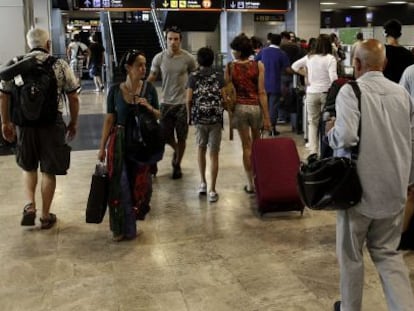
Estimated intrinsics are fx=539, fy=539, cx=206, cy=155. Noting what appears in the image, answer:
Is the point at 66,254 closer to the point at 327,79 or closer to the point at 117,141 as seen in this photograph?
the point at 117,141

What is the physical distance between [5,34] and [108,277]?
17.6 feet

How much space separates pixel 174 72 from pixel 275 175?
167cm

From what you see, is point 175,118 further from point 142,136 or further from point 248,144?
point 142,136

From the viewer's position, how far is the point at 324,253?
12.3ft

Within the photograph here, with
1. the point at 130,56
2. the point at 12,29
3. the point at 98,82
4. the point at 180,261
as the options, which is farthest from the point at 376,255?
the point at 98,82

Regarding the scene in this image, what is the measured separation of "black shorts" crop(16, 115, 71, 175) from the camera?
4164mm

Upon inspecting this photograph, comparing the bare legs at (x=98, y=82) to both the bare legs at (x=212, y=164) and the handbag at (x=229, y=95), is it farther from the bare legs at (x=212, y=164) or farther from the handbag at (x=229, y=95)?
the handbag at (x=229, y=95)

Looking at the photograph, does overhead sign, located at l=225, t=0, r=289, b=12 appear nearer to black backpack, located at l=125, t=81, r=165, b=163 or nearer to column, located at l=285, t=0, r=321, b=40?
column, located at l=285, t=0, r=321, b=40

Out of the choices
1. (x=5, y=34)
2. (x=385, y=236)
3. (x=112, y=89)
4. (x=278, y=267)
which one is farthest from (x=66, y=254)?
(x=5, y=34)

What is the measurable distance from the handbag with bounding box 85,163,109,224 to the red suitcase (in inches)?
52.2

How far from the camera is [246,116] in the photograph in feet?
16.3

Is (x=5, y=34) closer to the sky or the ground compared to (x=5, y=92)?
closer to the sky

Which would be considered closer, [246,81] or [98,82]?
[246,81]

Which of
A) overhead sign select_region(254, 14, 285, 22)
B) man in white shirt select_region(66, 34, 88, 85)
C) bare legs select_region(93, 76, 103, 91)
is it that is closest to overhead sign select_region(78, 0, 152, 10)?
man in white shirt select_region(66, 34, 88, 85)
